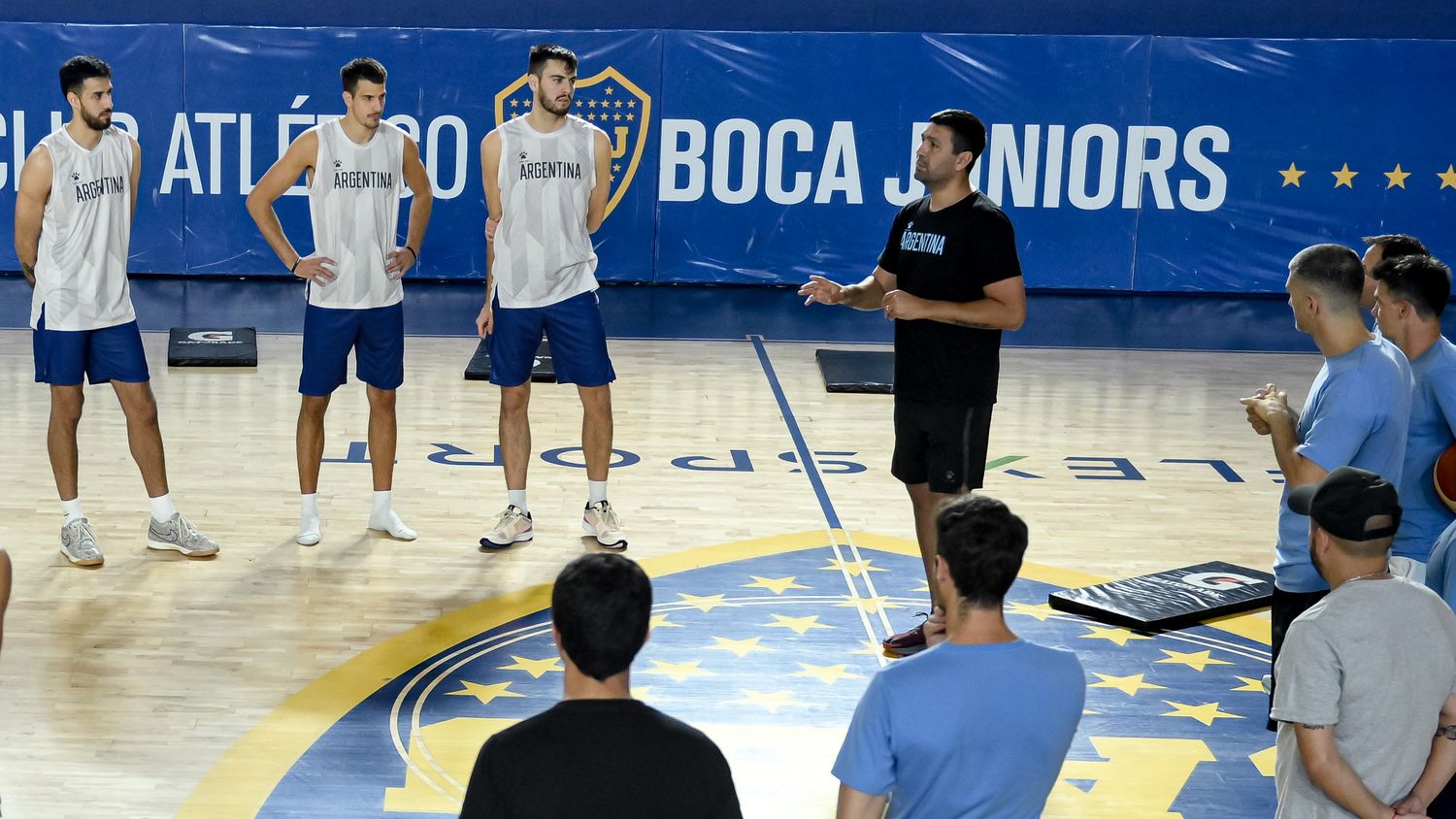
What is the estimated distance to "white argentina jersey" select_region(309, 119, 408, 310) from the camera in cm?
665

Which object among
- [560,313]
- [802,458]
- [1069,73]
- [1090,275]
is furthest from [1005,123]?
[560,313]

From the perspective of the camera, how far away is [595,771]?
95.0 inches

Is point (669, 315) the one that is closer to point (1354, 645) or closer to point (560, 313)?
point (560, 313)

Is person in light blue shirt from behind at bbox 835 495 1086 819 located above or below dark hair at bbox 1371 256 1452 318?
below

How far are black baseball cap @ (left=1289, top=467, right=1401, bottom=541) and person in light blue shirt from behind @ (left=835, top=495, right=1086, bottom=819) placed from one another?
0.61 meters

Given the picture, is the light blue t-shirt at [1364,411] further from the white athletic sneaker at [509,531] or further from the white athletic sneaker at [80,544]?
the white athletic sneaker at [80,544]

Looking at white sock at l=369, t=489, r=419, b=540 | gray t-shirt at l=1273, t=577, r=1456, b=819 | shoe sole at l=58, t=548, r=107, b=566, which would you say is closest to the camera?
gray t-shirt at l=1273, t=577, r=1456, b=819

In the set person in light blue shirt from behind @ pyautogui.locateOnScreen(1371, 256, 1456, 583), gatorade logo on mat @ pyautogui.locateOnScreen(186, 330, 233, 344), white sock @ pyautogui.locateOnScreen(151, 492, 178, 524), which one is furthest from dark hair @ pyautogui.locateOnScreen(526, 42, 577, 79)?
gatorade logo on mat @ pyautogui.locateOnScreen(186, 330, 233, 344)

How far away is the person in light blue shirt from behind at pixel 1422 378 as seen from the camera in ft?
13.3

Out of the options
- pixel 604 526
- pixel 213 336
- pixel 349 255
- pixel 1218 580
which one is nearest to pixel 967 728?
pixel 1218 580

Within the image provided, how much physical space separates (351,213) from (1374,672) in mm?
4867

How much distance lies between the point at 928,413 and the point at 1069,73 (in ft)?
30.4

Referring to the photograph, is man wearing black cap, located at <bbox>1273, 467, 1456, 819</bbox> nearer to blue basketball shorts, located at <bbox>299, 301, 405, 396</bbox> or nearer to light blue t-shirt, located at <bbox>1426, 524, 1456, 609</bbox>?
light blue t-shirt, located at <bbox>1426, 524, 1456, 609</bbox>

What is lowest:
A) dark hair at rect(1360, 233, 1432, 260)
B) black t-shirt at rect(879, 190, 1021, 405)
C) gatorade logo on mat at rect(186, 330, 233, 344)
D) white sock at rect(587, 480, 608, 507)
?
white sock at rect(587, 480, 608, 507)
